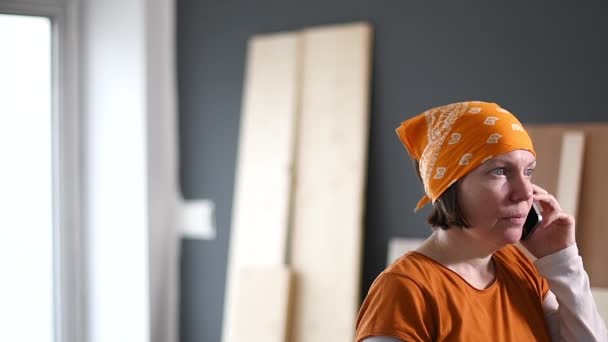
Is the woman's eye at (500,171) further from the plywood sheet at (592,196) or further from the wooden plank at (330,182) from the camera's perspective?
the wooden plank at (330,182)

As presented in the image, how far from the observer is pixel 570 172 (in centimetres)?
332

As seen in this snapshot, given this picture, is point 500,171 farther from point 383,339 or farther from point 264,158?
point 264,158

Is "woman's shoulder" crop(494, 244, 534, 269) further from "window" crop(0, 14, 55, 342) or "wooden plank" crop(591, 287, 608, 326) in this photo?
"window" crop(0, 14, 55, 342)

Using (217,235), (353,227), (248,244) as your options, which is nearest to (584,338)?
(353,227)

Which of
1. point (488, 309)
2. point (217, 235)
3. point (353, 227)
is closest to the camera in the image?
point (488, 309)

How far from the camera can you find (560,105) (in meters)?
3.45

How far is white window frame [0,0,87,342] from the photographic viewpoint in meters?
4.22

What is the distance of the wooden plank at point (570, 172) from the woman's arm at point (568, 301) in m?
1.38

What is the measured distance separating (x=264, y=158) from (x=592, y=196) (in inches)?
59.8

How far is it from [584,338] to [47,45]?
3.07 meters

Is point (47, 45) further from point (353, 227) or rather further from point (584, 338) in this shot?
point (584, 338)

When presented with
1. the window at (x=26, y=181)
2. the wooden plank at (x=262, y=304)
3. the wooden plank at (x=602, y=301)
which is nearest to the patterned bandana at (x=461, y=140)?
the wooden plank at (x=602, y=301)

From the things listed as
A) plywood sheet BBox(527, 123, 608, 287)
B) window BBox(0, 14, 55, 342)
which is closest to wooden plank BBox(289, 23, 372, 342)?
plywood sheet BBox(527, 123, 608, 287)

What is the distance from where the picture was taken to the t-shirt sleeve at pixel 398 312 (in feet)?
5.53
